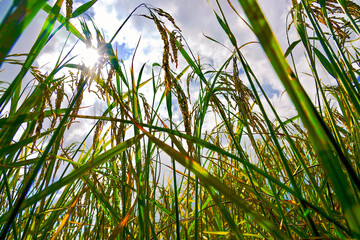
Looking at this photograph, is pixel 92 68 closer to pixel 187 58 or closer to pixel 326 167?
pixel 187 58

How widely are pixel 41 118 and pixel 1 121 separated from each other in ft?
0.56

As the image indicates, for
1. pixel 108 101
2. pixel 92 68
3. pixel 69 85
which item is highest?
pixel 69 85

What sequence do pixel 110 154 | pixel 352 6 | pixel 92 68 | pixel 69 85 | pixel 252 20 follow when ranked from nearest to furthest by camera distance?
pixel 252 20 → pixel 110 154 → pixel 92 68 → pixel 352 6 → pixel 69 85

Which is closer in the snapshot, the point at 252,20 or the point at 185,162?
the point at 252,20

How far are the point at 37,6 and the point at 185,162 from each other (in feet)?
1.35

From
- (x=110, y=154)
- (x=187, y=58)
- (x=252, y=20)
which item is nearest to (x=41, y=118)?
(x=110, y=154)

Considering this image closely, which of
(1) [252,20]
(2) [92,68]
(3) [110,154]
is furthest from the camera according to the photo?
(2) [92,68]

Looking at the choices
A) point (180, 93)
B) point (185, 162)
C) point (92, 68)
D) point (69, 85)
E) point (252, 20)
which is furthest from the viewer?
point (69, 85)

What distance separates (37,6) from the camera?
1.03 ft

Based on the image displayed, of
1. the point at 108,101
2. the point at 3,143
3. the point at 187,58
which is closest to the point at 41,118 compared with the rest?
the point at 3,143

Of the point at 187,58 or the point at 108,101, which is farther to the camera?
the point at 108,101

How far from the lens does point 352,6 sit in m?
1.16

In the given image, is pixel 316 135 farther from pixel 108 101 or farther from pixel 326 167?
pixel 108 101

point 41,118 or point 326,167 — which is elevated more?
point 41,118
